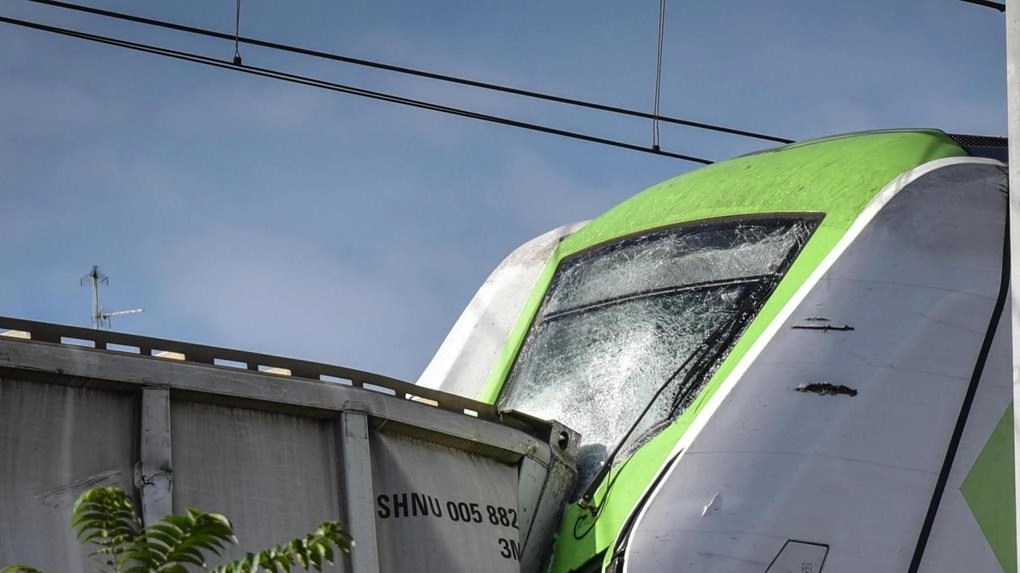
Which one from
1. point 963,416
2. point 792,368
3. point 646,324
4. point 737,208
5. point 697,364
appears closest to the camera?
point 963,416

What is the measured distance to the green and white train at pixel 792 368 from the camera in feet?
36.2

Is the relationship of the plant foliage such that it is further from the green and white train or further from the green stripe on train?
the green stripe on train

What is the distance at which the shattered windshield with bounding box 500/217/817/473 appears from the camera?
12.8m

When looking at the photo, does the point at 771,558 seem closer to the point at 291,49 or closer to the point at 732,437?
the point at 732,437

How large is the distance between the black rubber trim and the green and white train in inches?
0.6

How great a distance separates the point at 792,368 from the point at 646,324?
1.79m

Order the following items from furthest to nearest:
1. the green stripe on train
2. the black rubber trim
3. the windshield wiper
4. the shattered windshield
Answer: the shattered windshield
the windshield wiper
the green stripe on train
the black rubber trim

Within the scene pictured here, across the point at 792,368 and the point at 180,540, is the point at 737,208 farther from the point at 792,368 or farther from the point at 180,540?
the point at 180,540

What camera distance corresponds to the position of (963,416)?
11.6 m

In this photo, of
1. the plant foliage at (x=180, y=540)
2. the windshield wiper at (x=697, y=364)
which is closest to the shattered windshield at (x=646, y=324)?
the windshield wiper at (x=697, y=364)

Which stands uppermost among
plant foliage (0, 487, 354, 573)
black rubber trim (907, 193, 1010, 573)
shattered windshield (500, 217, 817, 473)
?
shattered windshield (500, 217, 817, 473)

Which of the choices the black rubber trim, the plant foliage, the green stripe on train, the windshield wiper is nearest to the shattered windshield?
the windshield wiper

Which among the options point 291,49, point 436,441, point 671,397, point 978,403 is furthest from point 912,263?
point 291,49

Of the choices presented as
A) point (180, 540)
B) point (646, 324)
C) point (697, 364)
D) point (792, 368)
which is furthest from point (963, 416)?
point (180, 540)
